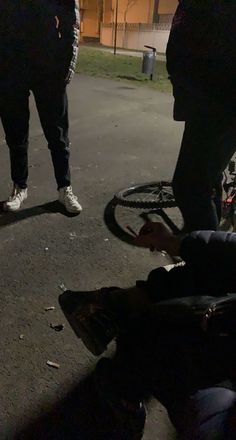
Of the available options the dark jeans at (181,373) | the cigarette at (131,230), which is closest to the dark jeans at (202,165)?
the cigarette at (131,230)

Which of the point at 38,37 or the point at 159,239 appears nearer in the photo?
the point at 159,239

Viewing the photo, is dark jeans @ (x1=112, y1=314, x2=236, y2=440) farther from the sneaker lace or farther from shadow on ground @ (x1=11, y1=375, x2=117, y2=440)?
the sneaker lace

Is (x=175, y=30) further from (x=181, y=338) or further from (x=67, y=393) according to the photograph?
(x=67, y=393)

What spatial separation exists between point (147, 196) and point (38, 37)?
1.60 m

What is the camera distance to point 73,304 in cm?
160

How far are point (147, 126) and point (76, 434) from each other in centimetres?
517

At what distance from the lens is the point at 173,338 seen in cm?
129

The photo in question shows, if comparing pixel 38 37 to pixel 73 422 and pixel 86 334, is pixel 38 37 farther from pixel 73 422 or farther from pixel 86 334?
pixel 73 422

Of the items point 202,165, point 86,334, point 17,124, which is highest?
point 202,165

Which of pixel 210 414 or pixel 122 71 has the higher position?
pixel 210 414

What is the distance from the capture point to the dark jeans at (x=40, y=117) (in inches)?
121

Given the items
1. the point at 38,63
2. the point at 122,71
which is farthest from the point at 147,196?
the point at 122,71

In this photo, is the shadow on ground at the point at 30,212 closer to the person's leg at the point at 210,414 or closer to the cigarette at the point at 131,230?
the cigarette at the point at 131,230

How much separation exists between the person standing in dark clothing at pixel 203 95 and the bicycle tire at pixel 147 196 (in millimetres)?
1016
